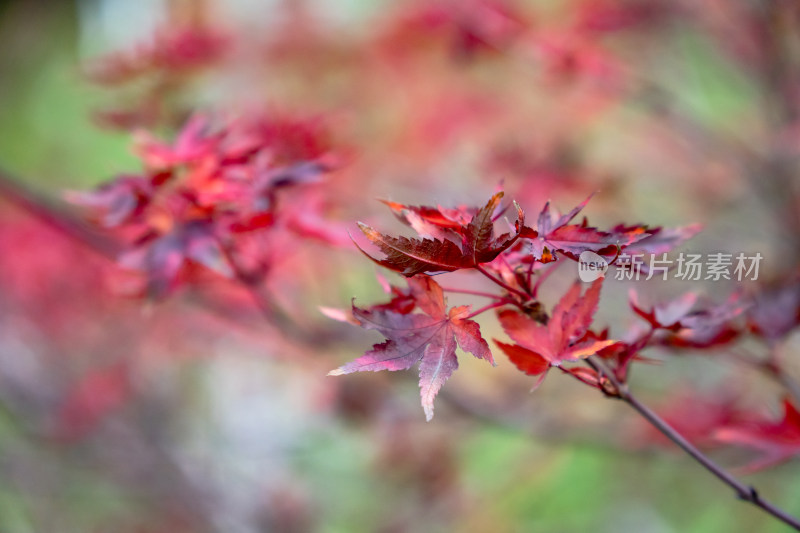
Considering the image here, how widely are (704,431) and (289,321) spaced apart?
0.91 m

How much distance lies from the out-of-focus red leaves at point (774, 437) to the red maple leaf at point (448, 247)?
0.44 metres

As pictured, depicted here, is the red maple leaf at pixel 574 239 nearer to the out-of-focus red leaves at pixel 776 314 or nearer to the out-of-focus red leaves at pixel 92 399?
the out-of-focus red leaves at pixel 776 314

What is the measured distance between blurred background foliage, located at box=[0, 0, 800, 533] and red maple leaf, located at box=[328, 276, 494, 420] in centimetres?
74

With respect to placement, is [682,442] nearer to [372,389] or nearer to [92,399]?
[372,389]

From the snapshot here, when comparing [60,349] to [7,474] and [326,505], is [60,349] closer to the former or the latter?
[7,474]

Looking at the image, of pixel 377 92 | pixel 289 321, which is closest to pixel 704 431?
pixel 289 321

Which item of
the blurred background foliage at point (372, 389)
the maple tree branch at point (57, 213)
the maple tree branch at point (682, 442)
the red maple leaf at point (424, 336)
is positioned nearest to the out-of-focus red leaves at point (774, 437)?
the maple tree branch at point (682, 442)

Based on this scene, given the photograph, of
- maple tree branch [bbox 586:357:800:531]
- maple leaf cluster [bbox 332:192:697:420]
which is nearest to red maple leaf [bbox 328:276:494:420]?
maple leaf cluster [bbox 332:192:697:420]

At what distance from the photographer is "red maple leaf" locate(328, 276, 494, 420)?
1.93ft

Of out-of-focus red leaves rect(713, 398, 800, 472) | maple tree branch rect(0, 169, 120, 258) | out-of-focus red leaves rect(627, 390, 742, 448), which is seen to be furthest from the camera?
out-of-focus red leaves rect(627, 390, 742, 448)

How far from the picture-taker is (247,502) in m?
2.14

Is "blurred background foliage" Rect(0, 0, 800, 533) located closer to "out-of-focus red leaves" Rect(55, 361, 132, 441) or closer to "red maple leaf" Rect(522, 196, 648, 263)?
"out-of-focus red leaves" Rect(55, 361, 132, 441)

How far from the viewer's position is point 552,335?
2.08 feet

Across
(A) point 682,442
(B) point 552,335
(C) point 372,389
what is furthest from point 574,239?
(C) point 372,389
